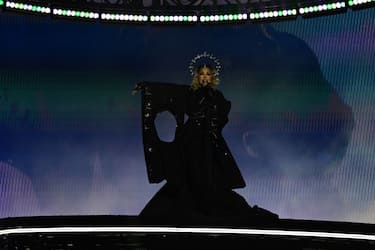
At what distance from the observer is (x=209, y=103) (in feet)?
22.7

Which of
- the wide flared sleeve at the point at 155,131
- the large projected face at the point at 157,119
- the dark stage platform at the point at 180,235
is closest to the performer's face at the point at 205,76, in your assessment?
Result: the large projected face at the point at 157,119

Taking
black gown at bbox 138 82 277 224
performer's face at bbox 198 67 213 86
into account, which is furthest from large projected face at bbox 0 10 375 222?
black gown at bbox 138 82 277 224


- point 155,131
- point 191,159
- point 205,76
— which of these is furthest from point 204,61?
point 191,159

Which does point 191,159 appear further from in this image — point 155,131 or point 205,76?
point 205,76

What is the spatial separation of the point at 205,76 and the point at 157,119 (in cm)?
89

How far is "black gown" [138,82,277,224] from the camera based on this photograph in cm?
666

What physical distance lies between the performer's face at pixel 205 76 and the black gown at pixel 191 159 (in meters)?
0.10

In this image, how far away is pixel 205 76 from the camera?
7.07m

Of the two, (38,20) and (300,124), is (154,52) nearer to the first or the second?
(38,20)

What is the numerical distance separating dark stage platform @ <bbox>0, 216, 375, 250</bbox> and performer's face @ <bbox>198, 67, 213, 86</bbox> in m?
2.12

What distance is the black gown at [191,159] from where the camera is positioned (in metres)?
6.66

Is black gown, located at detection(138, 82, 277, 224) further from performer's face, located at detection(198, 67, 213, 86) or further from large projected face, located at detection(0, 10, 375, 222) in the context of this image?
large projected face, located at detection(0, 10, 375, 222)

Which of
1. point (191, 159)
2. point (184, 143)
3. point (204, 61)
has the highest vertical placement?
point (204, 61)

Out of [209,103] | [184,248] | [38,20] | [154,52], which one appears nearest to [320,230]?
[184,248]
